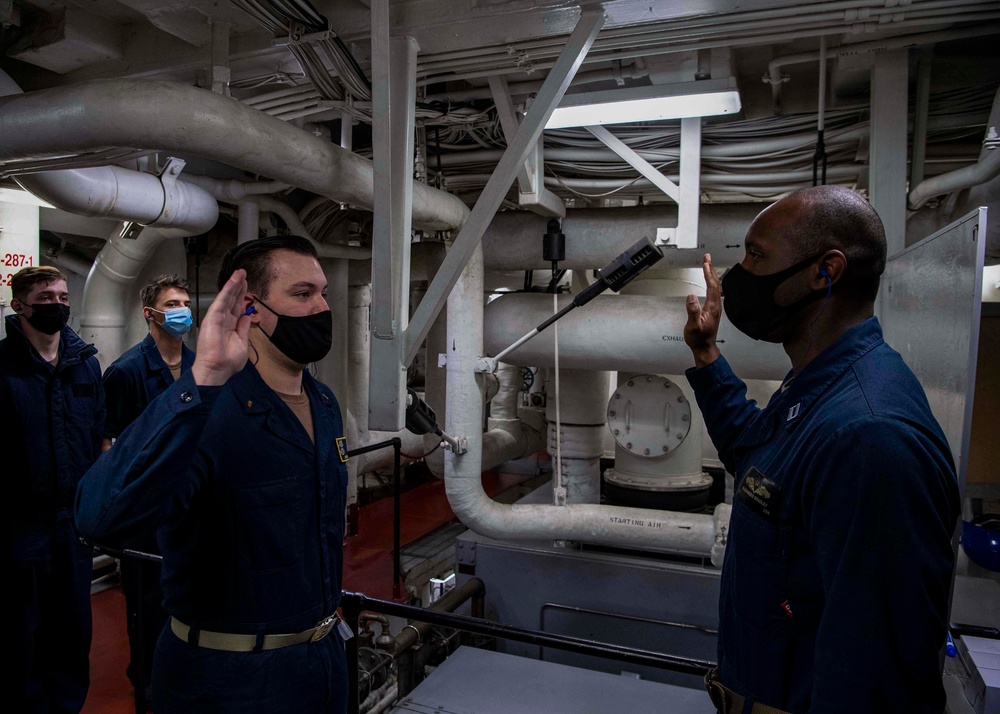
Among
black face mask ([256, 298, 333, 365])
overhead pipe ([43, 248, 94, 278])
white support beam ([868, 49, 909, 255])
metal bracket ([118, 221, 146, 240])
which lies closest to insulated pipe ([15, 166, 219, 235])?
metal bracket ([118, 221, 146, 240])

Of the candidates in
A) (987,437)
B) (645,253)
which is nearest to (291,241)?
(645,253)

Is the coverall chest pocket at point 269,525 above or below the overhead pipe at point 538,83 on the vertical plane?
below

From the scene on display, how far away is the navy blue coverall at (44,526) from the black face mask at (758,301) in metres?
2.38

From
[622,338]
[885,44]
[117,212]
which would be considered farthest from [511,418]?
[885,44]

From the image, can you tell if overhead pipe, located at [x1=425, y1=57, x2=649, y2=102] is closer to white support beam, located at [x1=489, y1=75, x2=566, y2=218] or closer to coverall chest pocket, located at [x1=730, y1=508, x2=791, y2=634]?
white support beam, located at [x1=489, y1=75, x2=566, y2=218]

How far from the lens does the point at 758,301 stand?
4.00ft

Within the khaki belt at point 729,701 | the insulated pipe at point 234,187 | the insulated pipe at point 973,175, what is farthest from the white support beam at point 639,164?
the khaki belt at point 729,701

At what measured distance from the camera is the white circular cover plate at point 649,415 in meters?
3.79

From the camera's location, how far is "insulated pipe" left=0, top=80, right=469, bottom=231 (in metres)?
1.85

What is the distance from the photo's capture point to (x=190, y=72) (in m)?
2.43

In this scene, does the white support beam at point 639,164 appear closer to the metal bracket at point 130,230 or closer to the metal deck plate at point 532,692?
the metal deck plate at point 532,692

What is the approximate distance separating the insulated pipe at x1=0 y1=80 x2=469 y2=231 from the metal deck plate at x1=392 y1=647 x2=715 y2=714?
1.88 m

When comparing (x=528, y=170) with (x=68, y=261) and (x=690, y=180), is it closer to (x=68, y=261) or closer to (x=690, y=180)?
(x=690, y=180)

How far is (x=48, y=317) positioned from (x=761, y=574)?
8.29ft
